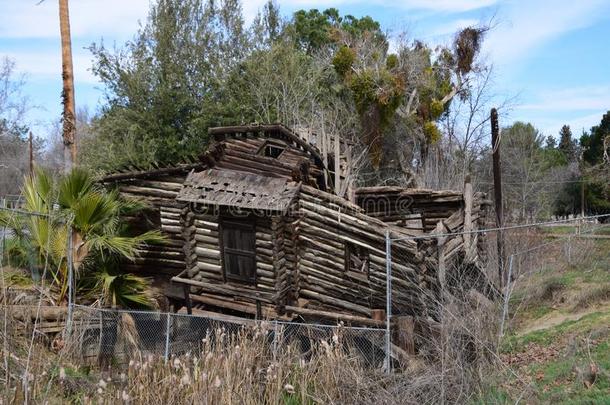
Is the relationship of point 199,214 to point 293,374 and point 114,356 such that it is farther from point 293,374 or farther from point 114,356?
point 293,374

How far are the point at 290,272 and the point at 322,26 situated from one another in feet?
97.9

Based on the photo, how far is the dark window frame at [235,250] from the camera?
13.6m

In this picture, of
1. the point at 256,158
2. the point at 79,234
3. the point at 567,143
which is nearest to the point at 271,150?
the point at 256,158

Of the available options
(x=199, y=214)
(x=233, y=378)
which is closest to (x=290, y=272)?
(x=199, y=214)

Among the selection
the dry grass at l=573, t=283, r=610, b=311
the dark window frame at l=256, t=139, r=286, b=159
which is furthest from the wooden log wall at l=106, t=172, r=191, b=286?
the dry grass at l=573, t=283, r=610, b=311

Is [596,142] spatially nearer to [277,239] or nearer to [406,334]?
[277,239]

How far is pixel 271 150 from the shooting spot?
15125mm

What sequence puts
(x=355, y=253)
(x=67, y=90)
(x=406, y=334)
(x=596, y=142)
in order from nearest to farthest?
(x=406, y=334) → (x=355, y=253) → (x=67, y=90) → (x=596, y=142)

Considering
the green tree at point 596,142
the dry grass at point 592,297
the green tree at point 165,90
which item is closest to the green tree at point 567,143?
Result: the green tree at point 596,142

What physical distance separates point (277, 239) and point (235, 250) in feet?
4.85

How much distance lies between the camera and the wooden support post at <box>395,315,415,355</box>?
29.5ft

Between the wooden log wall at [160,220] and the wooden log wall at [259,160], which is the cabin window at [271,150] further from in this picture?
the wooden log wall at [160,220]

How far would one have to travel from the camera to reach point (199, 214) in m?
14.0

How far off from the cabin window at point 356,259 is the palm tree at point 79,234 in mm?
4539
